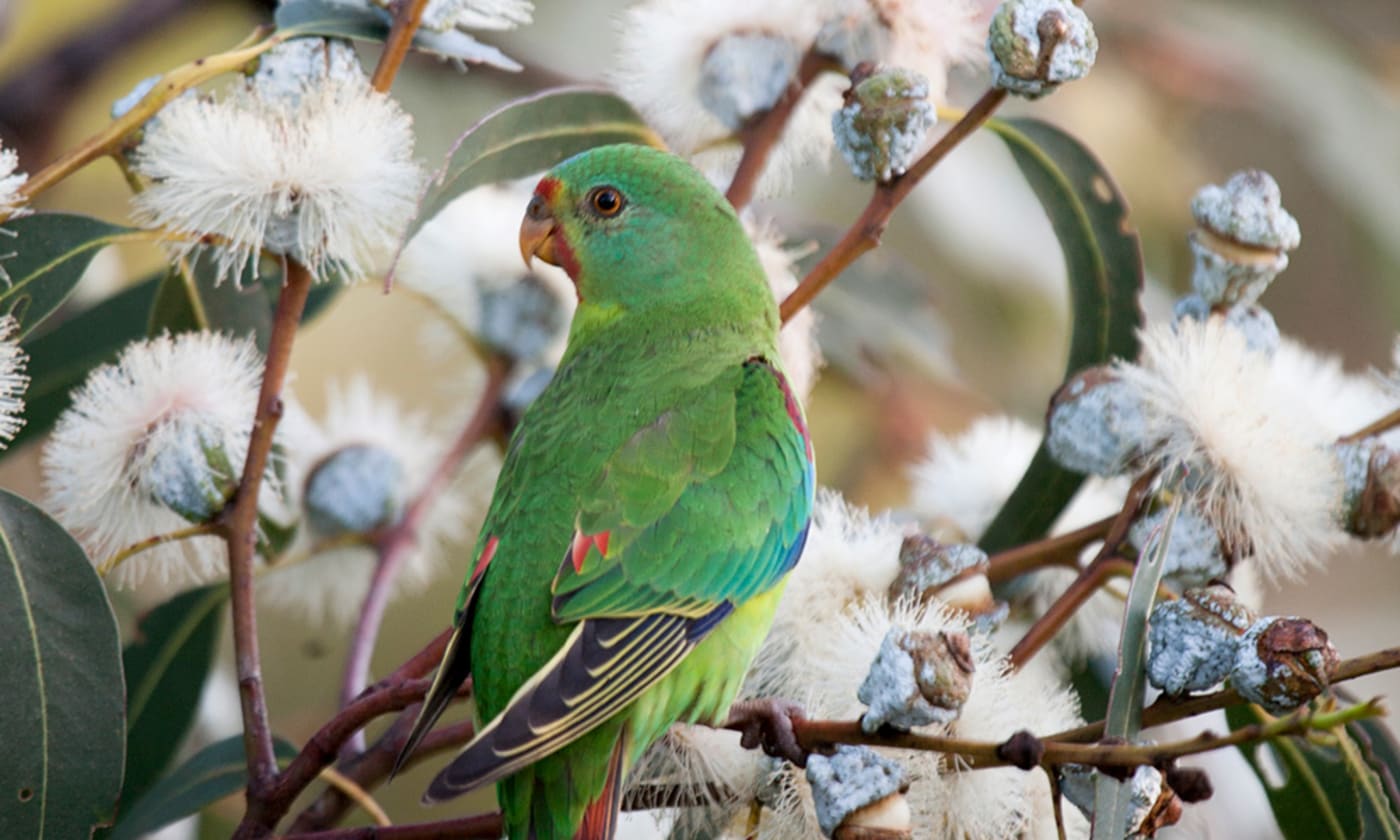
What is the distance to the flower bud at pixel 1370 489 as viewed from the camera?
1.50 m

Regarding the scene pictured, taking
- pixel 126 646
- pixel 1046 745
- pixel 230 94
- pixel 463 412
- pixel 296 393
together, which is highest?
pixel 230 94

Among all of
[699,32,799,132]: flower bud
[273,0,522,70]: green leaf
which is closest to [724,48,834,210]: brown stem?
[699,32,799,132]: flower bud

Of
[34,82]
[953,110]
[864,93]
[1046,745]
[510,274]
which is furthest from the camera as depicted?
[34,82]

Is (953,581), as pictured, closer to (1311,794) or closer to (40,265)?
(1311,794)

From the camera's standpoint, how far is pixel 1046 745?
1.16m

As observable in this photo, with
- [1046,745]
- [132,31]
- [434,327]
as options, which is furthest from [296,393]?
[1046,745]

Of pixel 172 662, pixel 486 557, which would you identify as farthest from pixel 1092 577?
pixel 172 662

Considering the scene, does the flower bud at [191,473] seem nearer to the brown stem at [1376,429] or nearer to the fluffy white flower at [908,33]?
the fluffy white flower at [908,33]

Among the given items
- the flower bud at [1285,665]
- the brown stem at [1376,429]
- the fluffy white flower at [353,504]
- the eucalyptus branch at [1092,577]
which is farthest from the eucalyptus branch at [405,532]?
the brown stem at [1376,429]

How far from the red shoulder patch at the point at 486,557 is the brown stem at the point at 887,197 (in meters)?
0.44

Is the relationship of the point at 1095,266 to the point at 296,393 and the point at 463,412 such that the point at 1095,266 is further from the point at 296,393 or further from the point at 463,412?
the point at 296,393

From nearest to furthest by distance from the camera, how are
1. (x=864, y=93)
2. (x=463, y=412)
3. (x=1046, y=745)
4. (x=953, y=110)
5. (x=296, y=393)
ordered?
(x=1046, y=745), (x=864, y=93), (x=953, y=110), (x=463, y=412), (x=296, y=393)

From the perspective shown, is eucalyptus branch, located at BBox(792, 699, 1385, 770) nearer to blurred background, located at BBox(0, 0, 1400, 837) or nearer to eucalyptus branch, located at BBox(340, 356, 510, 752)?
eucalyptus branch, located at BBox(340, 356, 510, 752)

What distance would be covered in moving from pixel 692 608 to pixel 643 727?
0.13m
